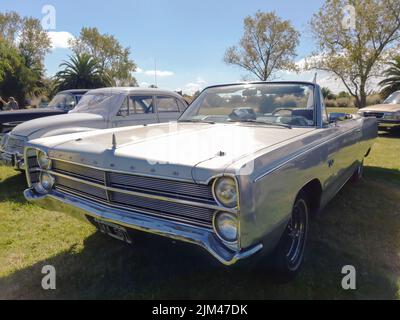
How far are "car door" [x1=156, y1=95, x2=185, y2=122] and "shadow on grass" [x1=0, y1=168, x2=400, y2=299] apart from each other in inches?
144

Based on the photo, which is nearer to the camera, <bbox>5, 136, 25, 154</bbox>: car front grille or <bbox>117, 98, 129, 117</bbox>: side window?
<bbox>5, 136, 25, 154</bbox>: car front grille

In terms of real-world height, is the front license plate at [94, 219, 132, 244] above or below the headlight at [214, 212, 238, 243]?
below

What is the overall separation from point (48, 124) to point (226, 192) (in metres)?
4.67

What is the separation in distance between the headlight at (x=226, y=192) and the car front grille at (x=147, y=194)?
0.16ft

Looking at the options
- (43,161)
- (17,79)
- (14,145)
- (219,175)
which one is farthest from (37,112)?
(17,79)

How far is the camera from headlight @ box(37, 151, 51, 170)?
286 centimetres

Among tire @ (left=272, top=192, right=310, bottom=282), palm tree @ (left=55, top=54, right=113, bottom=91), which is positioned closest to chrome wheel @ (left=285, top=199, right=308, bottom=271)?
tire @ (left=272, top=192, right=310, bottom=282)

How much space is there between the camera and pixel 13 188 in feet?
17.4

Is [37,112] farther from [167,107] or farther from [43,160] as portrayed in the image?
[43,160]

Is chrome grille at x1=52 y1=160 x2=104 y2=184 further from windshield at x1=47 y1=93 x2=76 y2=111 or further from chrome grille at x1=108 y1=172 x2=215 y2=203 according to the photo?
windshield at x1=47 y1=93 x2=76 y2=111

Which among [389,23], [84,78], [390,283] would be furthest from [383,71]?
[390,283]

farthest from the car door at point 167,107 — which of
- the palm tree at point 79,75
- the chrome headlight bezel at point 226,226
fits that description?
the palm tree at point 79,75
